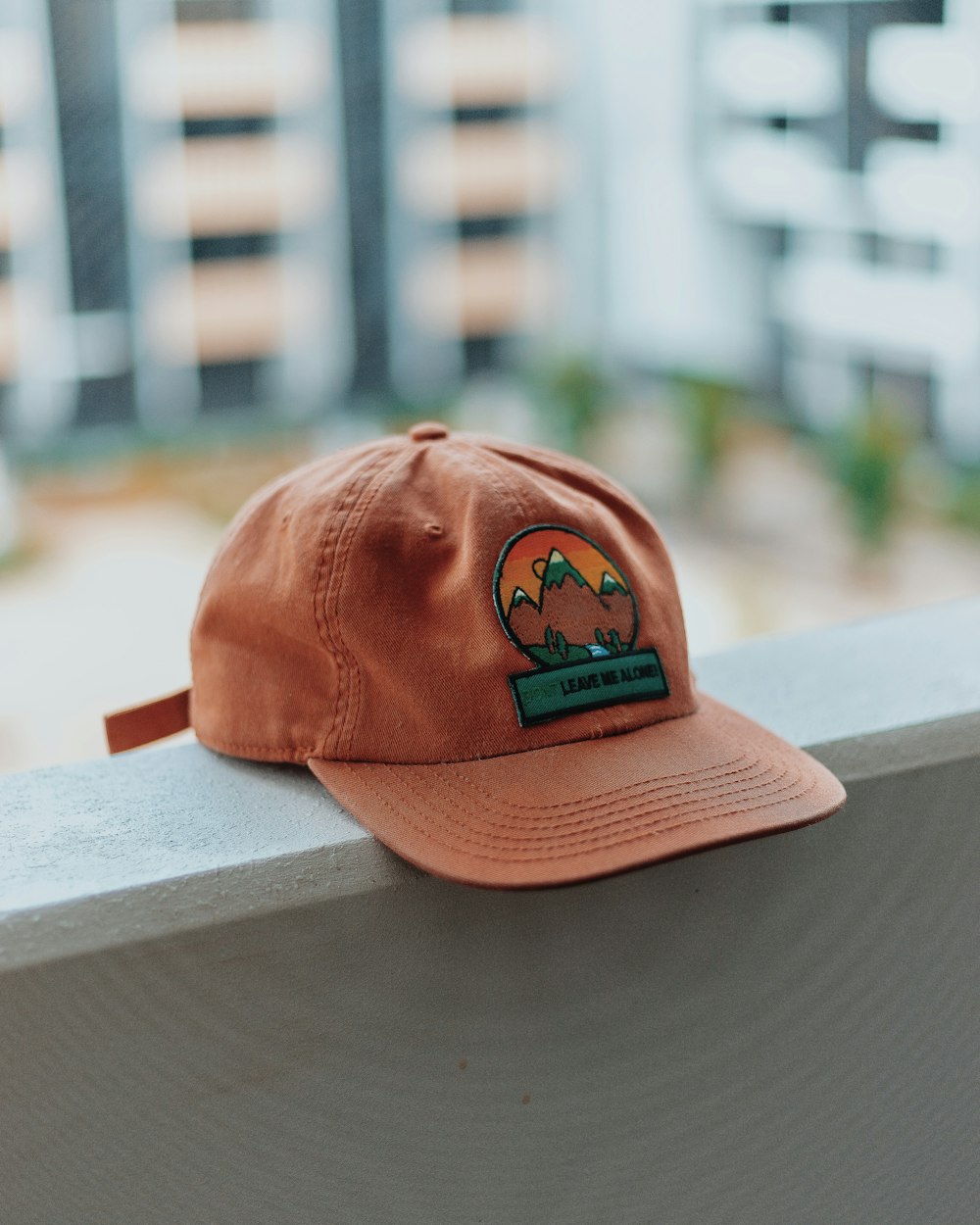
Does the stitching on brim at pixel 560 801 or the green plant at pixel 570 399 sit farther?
the green plant at pixel 570 399

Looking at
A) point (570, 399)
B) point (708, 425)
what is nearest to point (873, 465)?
point (708, 425)

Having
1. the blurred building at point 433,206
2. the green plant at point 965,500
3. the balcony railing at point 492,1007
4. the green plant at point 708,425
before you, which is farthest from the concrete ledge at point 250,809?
the green plant at point 708,425

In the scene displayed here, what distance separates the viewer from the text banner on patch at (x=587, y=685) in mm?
537

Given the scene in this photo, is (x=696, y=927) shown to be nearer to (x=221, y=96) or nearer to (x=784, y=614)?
(x=784, y=614)

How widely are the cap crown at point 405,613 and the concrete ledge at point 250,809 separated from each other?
3 centimetres

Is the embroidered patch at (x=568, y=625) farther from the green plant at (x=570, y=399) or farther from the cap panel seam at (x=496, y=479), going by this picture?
the green plant at (x=570, y=399)

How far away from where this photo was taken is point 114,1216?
481mm

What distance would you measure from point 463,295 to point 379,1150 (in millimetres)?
10844

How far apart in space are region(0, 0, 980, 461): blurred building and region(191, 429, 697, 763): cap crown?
7576 millimetres

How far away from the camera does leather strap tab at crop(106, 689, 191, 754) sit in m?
0.62

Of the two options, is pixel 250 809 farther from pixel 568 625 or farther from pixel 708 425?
pixel 708 425

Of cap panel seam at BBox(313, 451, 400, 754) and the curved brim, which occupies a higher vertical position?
cap panel seam at BBox(313, 451, 400, 754)

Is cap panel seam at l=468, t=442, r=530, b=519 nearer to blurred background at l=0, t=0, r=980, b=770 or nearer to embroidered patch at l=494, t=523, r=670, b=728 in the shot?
embroidered patch at l=494, t=523, r=670, b=728

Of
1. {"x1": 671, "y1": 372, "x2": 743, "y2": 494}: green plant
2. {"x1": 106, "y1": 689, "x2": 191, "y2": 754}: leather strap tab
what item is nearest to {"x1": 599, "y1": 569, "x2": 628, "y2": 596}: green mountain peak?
{"x1": 106, "y1": 689, "x2": 191, "y2": 754}: leather strap tab
